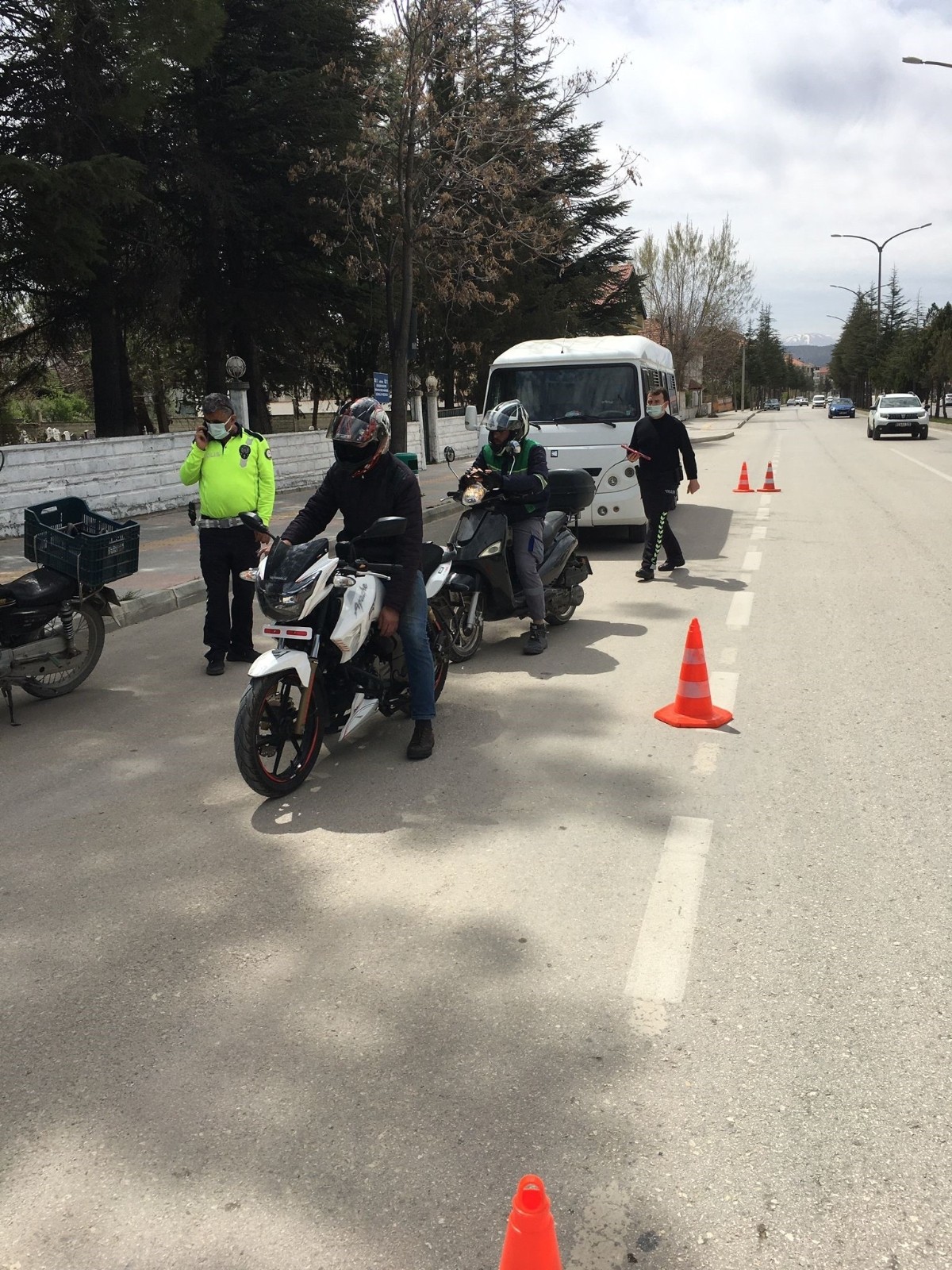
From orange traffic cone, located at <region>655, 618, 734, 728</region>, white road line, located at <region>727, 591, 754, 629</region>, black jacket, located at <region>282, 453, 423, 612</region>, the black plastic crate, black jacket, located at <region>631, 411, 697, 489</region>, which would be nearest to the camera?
black jacket, located at <region>282, 453, 423, 612</region>

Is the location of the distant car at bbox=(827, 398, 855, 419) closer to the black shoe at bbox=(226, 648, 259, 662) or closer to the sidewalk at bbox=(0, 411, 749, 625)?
the sidewalk at bbox=(0, 411, 749, 625)

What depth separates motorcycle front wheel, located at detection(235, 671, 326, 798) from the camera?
481 centimetres

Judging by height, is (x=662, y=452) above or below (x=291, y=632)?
above

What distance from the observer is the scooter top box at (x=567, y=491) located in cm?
916

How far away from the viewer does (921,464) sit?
24.5m

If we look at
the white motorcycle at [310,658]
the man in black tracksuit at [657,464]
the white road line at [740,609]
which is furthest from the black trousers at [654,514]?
the white motorcycle at [310,658]

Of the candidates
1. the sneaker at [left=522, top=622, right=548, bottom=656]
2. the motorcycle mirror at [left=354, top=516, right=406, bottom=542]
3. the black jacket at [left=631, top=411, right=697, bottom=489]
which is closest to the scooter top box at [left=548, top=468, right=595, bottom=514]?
the black jacket at [left=631, top=411, right=697, bottom=489]

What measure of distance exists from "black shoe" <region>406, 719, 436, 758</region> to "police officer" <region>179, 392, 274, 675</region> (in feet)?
8.06

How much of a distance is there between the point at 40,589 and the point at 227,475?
1567 mm

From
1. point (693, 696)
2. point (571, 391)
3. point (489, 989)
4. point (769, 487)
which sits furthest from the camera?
point (769, 487)

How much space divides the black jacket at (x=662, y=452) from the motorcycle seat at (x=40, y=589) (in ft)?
18.1

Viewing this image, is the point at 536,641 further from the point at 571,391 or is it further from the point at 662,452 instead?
the point at 571,391

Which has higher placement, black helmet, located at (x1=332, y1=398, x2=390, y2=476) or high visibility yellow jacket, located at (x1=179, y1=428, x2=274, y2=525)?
black helmet, located at (x1=332, y1=398, x2=390, y2=476)

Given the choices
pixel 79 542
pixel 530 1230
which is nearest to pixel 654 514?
pixel 79 542
